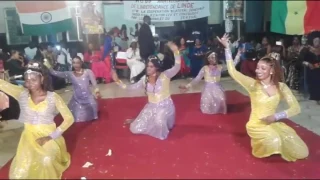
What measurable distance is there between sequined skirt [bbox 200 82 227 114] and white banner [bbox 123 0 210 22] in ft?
10.1

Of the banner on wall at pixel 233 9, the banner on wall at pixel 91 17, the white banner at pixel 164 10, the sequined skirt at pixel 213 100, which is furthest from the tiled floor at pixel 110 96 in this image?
the banner on wall at pixel 233 9

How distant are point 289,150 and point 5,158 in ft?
9.05

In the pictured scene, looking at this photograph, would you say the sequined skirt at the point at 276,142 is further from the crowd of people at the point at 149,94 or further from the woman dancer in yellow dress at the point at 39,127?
the woman dancer in yellow dress at the point at 39,127

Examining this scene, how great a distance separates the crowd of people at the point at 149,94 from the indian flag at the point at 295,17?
28 cm

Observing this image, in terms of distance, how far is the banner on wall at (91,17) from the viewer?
723cm

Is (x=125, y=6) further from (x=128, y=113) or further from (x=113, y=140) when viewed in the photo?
(x=113, y=140)

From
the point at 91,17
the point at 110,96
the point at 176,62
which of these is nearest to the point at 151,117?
the point at 176,62

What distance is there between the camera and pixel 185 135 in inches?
166

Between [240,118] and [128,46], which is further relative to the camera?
[128,46]

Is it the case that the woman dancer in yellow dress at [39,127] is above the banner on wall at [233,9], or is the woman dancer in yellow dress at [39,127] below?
below

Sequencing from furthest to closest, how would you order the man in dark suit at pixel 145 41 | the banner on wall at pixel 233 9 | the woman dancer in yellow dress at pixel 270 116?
1. the banner on wall at pixel 233 9
2. the man in dark suit at pixel 145 41
3. the woman dancer in yellow dress at pixel 270 116

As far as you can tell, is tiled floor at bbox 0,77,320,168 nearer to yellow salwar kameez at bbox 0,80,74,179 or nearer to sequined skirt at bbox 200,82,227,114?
yellow salwar kameez at bbox 0,80,74,179

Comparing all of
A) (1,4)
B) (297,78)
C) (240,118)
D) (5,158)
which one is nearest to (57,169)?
(5,158)

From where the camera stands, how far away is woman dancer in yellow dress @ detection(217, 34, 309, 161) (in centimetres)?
342
